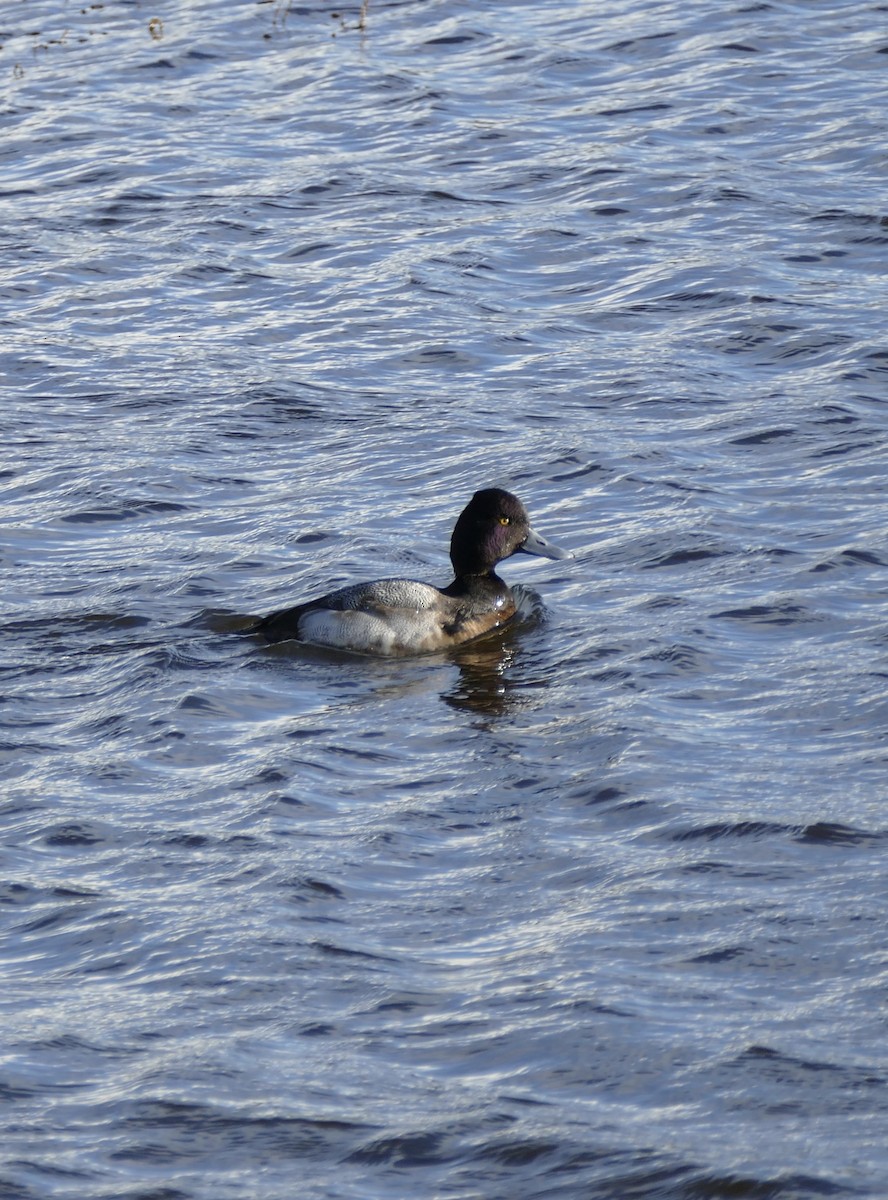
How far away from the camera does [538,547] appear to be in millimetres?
11461

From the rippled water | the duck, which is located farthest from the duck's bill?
the rippled water

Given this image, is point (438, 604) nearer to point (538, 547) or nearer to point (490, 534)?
point (490, 534)

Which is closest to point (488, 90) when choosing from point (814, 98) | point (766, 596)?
point (814, 98)

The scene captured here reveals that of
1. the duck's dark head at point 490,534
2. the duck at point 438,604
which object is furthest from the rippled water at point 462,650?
the duck's dark head at point 490,534

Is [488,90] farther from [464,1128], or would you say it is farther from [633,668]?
[464,1128]

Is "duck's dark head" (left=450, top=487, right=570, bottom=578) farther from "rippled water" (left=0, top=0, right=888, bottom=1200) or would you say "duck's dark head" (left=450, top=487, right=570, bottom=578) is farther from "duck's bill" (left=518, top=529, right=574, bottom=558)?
"rippled water" (left=0, top=0, right=888, bottom=1200)

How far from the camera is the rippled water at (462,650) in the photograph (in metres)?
6.50

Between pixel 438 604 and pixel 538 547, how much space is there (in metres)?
0.83

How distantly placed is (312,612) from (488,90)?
1160 cm

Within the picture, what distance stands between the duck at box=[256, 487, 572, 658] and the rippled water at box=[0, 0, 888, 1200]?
0.16 metres

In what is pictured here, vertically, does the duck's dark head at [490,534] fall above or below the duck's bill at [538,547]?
above

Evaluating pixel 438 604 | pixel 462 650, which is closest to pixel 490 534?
pixel 438 604

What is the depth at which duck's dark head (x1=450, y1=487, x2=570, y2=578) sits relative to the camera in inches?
444

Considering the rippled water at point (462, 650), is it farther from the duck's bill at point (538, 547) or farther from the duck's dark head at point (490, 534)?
the duck's dark head at point (490, 534)
